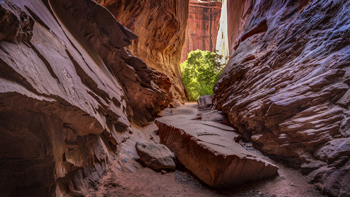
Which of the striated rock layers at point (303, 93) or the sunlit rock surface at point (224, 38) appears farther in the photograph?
the sunlit rock surface at point (224, 38)

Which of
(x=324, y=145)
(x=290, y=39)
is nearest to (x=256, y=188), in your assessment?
(x=324, y=145)

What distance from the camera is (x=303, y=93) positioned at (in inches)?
185

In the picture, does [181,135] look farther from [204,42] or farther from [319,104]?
[204,42]

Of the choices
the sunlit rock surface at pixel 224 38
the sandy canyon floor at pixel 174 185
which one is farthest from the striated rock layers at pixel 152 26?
the sandy canyon floor at pixel 174 185

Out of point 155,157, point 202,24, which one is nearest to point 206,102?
point 155,157

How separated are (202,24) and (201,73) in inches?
1145

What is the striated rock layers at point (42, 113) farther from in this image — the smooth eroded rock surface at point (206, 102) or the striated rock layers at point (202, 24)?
the striated rock layers at point (202, 24)

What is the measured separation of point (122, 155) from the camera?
16.4 feet

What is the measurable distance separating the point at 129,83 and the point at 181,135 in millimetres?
4301

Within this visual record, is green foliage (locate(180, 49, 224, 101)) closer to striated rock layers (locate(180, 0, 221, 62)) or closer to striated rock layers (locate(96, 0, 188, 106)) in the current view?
striated rock layers (locate(96, 0, 188, 106))

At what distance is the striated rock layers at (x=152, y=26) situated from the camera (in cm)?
1056

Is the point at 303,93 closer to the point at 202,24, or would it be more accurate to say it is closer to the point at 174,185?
the point at 174,185

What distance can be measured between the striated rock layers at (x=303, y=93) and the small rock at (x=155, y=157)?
3108 mm

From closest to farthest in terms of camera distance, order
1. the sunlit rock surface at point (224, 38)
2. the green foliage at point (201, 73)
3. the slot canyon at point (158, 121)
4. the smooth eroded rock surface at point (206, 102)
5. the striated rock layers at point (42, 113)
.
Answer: the striated rock layers at point (42, 113)
the slot canyon at point (158, 121)
the smooth eroded rock surface at point (206, 102)
the green foliage at point (201, 73)
the sunlit rock surface at point (224, 38)
